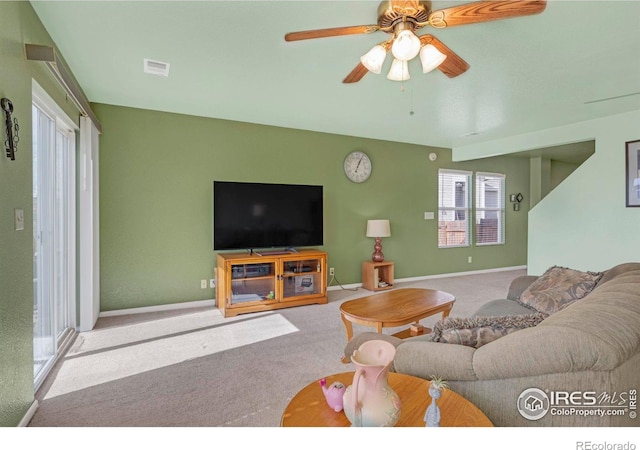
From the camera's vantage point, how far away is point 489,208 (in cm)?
651

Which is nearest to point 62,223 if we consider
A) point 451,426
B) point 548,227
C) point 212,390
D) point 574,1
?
point 212,390

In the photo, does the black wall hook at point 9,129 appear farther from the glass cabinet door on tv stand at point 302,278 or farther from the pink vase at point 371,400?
the glass cabinet door on tv stand at point 302,278

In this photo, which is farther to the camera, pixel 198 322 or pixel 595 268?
pixel 595 268

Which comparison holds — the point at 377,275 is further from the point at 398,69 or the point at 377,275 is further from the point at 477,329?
the point at 477,329

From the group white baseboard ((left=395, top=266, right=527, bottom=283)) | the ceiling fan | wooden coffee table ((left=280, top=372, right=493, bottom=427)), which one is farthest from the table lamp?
wooden coffee table ((left=280, top=372, right=493, bottom=427))

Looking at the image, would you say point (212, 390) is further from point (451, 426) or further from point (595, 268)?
point (595, 268)

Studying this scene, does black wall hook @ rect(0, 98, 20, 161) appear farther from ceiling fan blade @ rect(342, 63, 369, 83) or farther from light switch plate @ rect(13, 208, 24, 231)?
ceiling fan blade @ rect(342, 63, 369, 83)

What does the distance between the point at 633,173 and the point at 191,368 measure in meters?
4.91

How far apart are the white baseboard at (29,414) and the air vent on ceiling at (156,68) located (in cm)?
247

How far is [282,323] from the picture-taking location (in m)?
3.49

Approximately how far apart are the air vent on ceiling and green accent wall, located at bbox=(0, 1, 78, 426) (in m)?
0.70

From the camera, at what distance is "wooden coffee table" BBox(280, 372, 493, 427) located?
1010 millimetres

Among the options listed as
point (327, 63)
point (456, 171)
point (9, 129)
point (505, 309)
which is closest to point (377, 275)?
point (505, 309)
